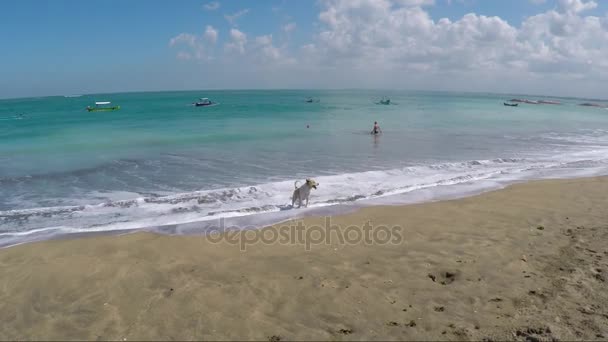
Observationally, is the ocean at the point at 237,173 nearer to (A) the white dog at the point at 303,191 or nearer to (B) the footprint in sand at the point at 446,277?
(A) the white dog at the point at 303,191

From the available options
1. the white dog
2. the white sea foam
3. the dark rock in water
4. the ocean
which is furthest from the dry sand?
the white dog

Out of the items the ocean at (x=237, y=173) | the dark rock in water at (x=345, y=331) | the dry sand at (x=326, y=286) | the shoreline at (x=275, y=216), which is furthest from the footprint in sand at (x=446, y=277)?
the ocean at (x=237, y=173)

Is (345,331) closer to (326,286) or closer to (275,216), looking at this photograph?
(326,286)

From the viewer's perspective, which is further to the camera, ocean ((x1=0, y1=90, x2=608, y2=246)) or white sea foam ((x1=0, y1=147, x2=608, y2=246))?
ocean ((x1=0, y1=90, x2=608, y2=246))

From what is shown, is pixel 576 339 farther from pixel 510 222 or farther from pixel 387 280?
pixel 510 222

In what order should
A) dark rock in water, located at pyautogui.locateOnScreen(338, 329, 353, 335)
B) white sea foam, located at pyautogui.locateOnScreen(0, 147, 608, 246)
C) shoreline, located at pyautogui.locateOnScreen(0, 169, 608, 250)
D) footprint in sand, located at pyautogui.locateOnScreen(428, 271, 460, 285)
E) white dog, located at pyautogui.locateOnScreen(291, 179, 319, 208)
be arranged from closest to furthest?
dark rock in water, located at pyautogui.locateOnScreen(338, 329, 353, 335)
footprint in sand, located at pyautogui.locateOnScreen(428, 271, 460, 285)
shoreline, located at pyautogui.locateOnScreen(0, 169, 608, 250)
white sea foam, located at pyautogui.locateOnScreen(0, 147, 608, 246)
white dog, located at pyautogui.locateOnScreen(291, 179, 319, 208)

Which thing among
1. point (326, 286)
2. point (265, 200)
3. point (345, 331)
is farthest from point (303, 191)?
point (345, 331)

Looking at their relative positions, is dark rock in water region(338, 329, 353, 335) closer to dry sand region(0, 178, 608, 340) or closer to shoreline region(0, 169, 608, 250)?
dry sand region(0, 178, 608, 340)

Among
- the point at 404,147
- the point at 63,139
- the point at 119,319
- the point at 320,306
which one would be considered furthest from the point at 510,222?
the point at 63,139
